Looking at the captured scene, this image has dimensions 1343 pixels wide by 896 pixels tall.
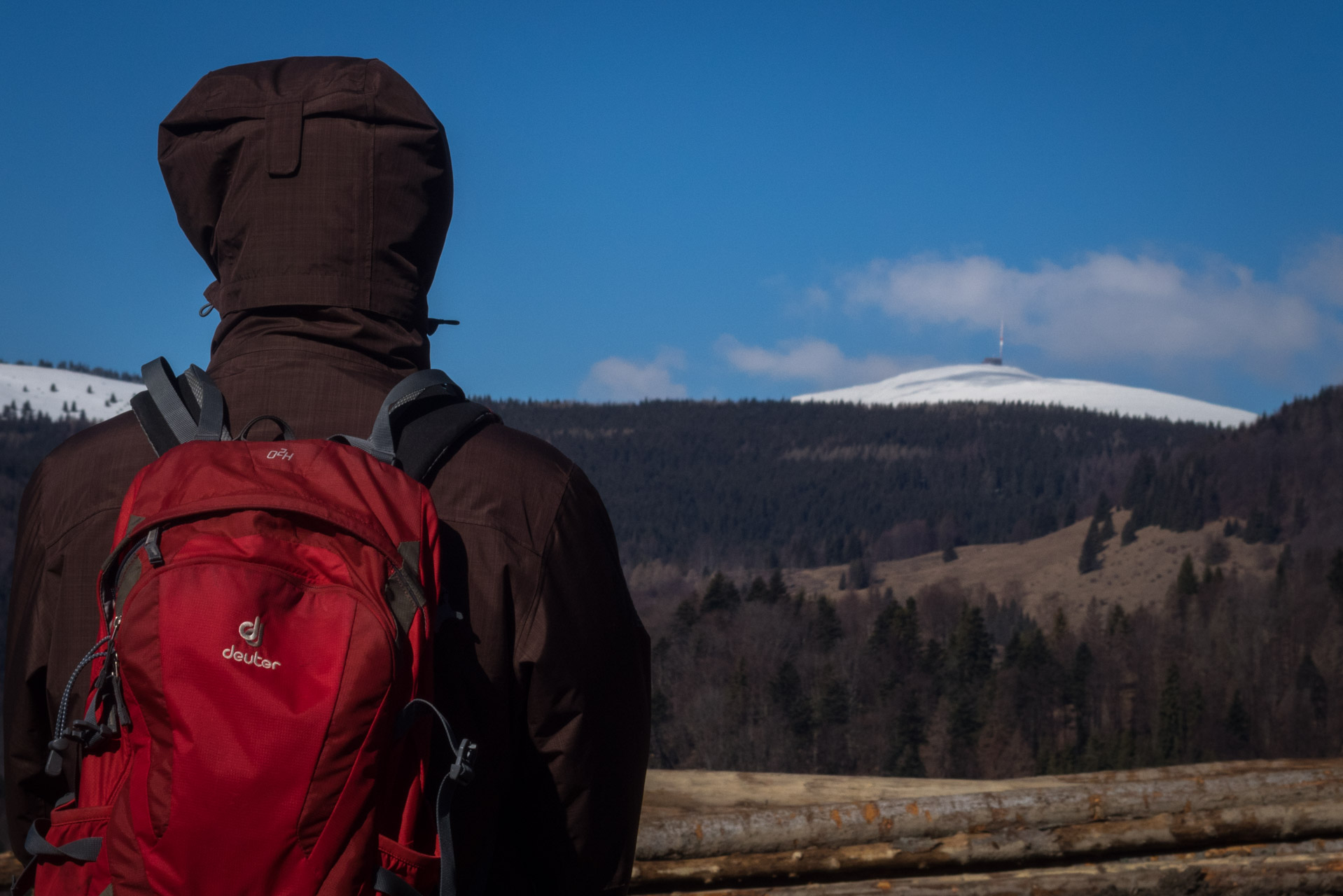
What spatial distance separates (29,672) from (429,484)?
82 centimetres

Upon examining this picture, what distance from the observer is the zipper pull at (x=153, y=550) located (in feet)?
6.15

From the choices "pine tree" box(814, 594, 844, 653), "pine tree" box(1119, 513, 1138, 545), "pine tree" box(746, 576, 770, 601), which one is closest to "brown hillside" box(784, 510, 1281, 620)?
"pine tree" box(1119, 513, 1138, 545)

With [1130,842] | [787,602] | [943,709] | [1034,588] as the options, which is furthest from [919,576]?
[1130,842]

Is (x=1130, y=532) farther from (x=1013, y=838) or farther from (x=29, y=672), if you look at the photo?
(x=29, y=672)

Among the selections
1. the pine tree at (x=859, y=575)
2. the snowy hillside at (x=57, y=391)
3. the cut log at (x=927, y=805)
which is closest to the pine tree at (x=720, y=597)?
the pine tree at (x=859, y=575)

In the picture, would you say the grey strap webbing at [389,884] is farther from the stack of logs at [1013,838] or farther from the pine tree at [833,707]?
the pine tree at [833,707]

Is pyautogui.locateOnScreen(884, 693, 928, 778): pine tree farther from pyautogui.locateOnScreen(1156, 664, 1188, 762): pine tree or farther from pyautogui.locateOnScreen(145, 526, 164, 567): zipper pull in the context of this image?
pyautogui.locateOnScreen(145, 526, 164, 567): zipper pull

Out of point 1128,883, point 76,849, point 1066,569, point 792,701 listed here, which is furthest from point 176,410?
point 1066,569

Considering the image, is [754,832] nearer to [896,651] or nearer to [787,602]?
[896,651]

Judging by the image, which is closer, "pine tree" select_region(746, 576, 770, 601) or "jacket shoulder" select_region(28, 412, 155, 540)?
"jacket shoulder" select_region(28, 412, 155, 540)

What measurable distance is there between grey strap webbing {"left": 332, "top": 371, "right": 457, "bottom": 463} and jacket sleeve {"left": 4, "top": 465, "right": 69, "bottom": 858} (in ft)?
1.97

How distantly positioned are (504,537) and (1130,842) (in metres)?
4.66

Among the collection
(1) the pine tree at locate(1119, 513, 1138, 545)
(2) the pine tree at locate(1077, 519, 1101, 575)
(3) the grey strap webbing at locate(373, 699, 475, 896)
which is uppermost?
(1) the pine tree at locate(1119, 513, 1138, 545)

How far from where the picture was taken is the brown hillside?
122 meters
